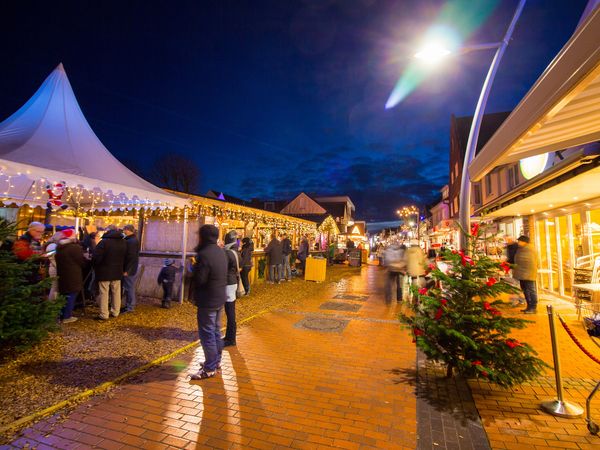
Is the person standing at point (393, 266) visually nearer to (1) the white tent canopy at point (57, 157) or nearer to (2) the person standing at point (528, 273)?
(2) the person standing at point (528, 273)

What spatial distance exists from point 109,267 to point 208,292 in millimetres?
3845

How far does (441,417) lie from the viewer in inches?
135

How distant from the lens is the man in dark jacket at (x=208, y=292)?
429cm

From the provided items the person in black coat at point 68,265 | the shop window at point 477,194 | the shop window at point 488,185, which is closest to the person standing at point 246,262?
the person in black coat at point 68,265

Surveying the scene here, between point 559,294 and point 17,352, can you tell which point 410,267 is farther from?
point 17,352

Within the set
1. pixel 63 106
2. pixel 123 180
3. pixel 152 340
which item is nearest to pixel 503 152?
pixel 152 340

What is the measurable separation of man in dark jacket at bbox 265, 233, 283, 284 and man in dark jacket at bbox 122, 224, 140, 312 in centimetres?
569

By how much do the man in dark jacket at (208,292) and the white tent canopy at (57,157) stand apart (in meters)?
4.57

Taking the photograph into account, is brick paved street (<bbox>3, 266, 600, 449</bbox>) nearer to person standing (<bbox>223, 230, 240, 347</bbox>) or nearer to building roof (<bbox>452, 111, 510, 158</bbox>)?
person standing (<bbox>223, 230, 240, 347</bbox>)

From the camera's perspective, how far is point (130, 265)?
7512mm

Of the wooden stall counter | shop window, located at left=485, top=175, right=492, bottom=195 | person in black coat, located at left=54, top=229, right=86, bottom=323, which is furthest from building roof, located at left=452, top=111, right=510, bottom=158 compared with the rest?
person in black coat, located at left=54, top=229, right=86, bottom=323

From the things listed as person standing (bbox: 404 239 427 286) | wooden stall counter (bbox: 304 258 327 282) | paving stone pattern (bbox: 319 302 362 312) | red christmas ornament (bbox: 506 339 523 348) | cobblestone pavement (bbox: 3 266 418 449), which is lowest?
cobblestone pavement (bbox: 3 266 418 449)

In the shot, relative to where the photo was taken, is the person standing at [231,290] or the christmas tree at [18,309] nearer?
Result: the christmas tree at [18,309]

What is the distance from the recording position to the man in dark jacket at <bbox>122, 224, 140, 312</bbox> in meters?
7.46
